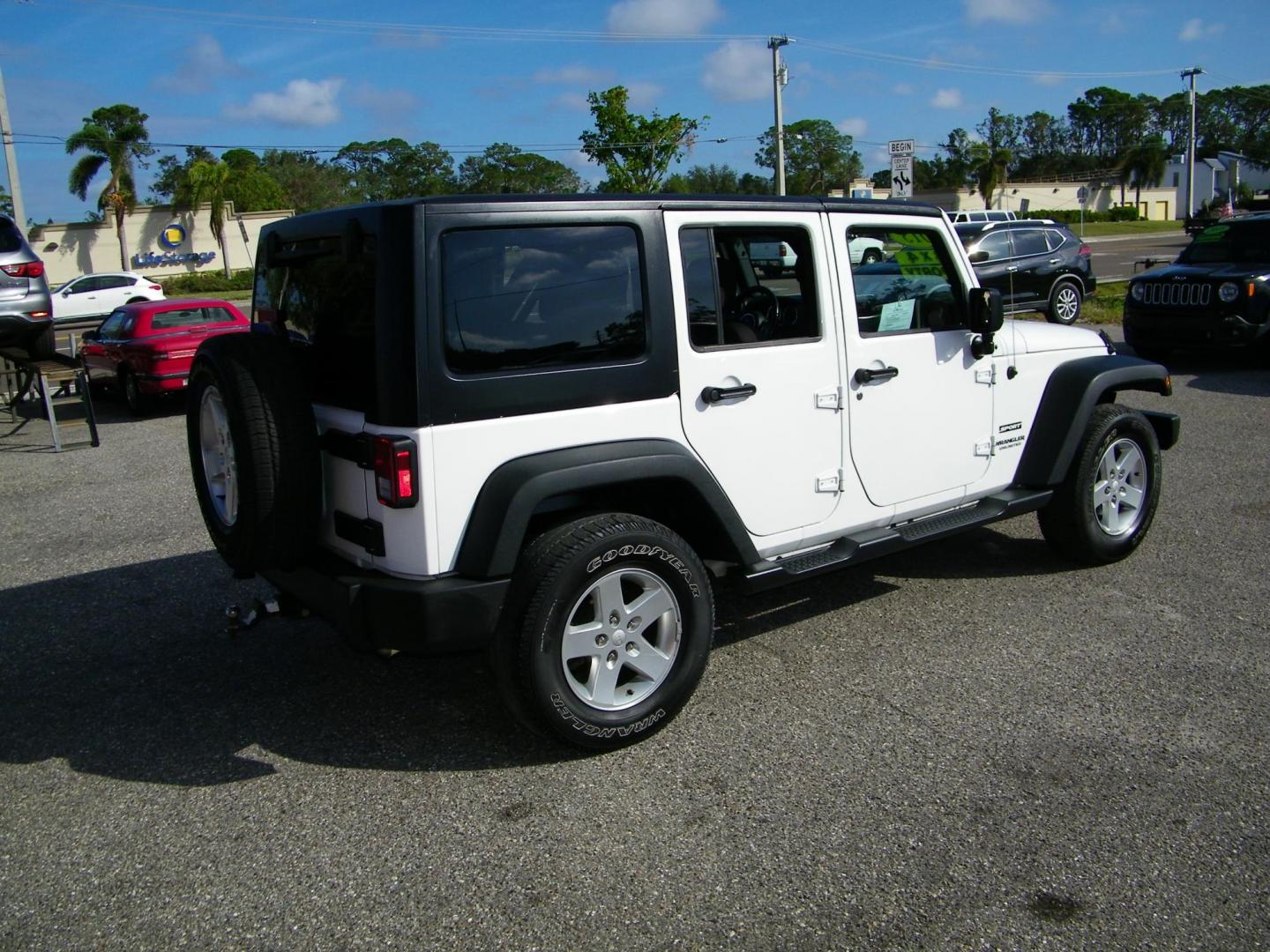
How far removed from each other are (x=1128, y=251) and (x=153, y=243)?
4078 centimetres

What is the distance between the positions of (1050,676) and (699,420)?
1817mm

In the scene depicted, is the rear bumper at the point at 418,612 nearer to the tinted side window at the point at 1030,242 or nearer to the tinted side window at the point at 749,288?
the tinted side window at the point at 749,288

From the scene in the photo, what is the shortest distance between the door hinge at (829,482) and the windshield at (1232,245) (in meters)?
10.2

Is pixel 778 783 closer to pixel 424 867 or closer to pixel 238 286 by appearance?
pixel 424 867

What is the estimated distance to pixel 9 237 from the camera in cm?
1050

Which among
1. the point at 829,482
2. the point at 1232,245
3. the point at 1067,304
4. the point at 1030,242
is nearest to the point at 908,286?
the point at 829,482

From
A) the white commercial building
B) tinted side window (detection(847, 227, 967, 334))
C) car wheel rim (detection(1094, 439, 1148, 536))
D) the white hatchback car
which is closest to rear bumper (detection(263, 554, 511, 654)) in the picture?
tinted side window (detection(847, 227, 967, 334))

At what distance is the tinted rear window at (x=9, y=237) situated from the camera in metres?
10.4

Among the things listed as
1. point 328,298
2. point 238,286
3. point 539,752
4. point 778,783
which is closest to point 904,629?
point 778,783

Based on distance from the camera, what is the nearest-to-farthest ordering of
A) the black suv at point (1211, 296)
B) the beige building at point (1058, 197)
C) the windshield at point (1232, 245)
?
the black suv at point (1211, 296)
the windshield at point (1232, 245)
the beige building at point (1058, 197)

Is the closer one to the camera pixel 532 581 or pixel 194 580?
Result: pixel 532 581

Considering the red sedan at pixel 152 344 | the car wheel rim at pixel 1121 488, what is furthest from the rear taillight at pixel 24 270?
the car wheel rim at pixel 1121 488

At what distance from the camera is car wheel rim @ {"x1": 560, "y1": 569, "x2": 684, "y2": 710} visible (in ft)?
11.8

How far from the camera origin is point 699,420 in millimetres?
3869
